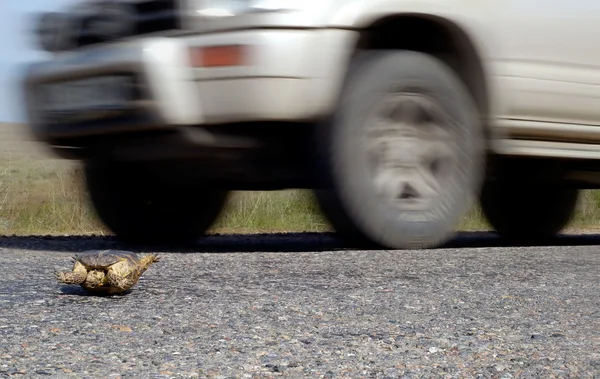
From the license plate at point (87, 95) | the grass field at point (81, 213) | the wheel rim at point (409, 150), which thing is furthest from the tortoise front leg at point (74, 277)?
the grass field at point (81, 213)

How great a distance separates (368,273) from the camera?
3158 millimetres

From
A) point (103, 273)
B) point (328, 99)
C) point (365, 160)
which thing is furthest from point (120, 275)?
point (365, 160)

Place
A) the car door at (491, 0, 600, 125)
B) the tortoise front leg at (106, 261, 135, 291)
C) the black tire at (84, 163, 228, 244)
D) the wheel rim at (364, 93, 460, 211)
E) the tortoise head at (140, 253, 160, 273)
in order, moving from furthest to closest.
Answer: the black tire at (84, 163, 228, 244), the car door at (491, 0, 600, 125), the wheel rim at (364, 93, 460, 211), the tortoise head at (140, 253, 160, 273), the tortoise front leg at (106, 261, 135, 291)

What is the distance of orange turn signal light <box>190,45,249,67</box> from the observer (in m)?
3.54

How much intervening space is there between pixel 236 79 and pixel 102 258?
111cm

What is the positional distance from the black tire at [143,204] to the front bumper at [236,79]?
3.06 feet

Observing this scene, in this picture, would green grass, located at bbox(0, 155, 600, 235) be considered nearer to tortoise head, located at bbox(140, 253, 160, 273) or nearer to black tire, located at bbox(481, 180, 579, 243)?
black tire, located at bbox(481, 180, 579, 243)

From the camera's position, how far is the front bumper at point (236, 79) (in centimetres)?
354

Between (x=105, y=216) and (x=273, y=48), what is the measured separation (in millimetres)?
1526

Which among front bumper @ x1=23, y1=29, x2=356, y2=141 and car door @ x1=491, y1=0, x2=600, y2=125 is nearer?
front bumper @ x1=23, y1=29, x2=356, y2=141

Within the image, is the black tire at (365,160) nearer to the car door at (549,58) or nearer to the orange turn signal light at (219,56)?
the car door at (549,58)

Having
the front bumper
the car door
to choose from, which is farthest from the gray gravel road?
the car door

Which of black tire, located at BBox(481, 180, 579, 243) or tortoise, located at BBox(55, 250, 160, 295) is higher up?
tortoise, located at BBox(55, 250, 160, 295)

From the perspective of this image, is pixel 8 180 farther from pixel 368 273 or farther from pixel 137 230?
pixel 368 273
